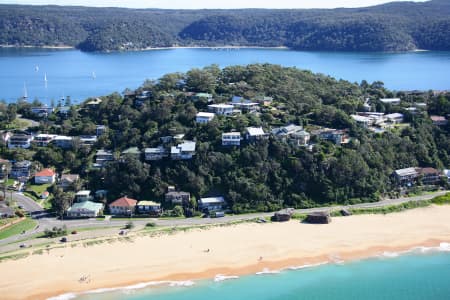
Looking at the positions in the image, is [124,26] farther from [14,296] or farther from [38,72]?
[14,296]

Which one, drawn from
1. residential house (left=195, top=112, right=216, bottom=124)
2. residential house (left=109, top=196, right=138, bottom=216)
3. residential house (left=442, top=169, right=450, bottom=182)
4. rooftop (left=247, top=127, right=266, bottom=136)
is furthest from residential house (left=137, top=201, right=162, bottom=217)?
residential house (left=442, top=169, right=450, bottom=182)

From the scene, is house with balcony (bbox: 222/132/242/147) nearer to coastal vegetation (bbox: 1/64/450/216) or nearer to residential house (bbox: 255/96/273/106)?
coastal vegetation (bbox: 1/64/450/216)

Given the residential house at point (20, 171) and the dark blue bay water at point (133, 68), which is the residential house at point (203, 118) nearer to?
the residential house at point (20, 171)

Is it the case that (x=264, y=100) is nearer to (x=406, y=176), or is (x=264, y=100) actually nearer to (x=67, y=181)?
(x=406, y=176)

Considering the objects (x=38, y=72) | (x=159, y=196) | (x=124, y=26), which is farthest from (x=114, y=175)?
(x=124, y=26)

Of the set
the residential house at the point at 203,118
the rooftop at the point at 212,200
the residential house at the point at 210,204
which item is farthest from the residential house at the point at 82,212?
the residential house at the point at 203,118

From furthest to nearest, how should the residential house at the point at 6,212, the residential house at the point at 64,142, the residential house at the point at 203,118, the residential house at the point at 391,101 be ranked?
1. the residential house at the point at 391,101
2. the residential house at the point at 64,142
3. the residential house at the point at 203,118
4. the residential house at the point at 6,212
